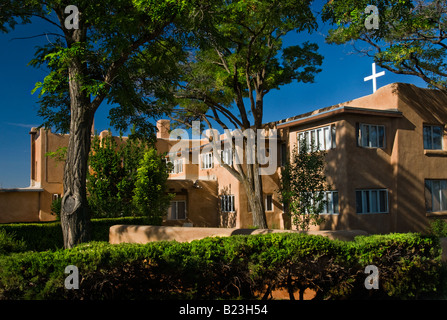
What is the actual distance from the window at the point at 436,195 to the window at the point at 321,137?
5877mm

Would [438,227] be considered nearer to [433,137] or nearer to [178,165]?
[433,137]

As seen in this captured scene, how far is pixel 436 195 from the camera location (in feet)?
73.6

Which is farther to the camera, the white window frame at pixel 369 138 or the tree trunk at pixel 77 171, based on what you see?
the white window frame at pixel 369 138

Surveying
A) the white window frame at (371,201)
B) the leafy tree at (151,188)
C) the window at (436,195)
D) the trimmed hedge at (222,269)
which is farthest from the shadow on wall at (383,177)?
the trimmed hedge at (222,269)

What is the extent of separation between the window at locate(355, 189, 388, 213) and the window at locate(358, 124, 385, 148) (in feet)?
7.66

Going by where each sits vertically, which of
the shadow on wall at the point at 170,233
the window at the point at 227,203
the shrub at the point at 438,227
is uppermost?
the window at the point at 227,203

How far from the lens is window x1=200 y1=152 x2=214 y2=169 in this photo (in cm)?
3177

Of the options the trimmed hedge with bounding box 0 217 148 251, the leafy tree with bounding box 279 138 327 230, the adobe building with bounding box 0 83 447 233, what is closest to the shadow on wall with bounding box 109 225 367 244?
the trimmed hedge with bounding box 0 217 148 251

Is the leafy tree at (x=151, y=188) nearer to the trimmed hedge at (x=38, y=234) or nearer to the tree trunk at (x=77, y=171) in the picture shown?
the trimmed hedge at (x=38, y=234)

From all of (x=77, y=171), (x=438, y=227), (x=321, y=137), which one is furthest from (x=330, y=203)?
(x=77, y=171)

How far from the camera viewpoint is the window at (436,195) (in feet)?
72.5

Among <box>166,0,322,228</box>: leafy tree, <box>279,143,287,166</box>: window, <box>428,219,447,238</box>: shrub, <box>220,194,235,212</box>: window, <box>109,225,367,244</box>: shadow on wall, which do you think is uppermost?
<box>166,0,322,228</box>: leafy tree

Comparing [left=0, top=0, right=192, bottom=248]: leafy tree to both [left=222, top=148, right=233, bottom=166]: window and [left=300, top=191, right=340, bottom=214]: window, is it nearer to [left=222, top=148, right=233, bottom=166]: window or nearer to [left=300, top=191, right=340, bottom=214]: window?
[left=300, top=191, right=340, bottom=214]: window

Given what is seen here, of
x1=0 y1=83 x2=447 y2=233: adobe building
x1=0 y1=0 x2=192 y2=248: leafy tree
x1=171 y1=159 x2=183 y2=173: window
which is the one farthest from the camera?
x1=171 y1=159 x2=183 y2=173: window
